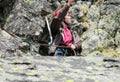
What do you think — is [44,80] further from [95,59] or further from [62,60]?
[95,59]

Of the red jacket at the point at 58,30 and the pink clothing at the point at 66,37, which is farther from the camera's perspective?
the pink clothing at the point at 66,37

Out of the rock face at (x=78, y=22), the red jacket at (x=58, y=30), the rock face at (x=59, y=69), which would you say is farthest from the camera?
the rock face at (x=78, y=22)

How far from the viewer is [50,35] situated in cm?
1357

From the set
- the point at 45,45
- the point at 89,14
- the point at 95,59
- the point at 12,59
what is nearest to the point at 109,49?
the point at 89,14

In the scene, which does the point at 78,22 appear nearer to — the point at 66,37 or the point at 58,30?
the point at 58,30

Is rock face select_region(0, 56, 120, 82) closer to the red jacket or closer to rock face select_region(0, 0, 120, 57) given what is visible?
rock face select_region(0, 0, 120, 57)

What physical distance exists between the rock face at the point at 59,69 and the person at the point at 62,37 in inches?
147

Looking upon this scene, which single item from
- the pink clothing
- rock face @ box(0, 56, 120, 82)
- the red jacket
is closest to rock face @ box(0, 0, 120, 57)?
the red jacket

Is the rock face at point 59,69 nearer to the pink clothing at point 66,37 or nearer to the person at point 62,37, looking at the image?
the person at point 62,37

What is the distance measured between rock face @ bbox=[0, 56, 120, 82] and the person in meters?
3.74

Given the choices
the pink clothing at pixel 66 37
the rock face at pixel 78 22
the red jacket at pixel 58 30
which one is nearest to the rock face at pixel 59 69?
the rock face at pixel 78 22

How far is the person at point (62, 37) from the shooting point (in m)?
13.2

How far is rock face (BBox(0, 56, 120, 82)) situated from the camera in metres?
7.55

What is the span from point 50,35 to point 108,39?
4621mm
